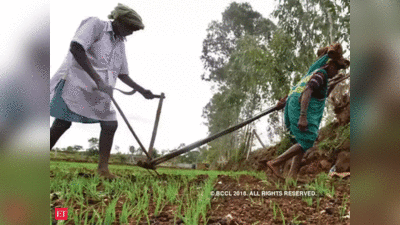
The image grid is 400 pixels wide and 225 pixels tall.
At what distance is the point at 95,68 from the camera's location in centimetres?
190

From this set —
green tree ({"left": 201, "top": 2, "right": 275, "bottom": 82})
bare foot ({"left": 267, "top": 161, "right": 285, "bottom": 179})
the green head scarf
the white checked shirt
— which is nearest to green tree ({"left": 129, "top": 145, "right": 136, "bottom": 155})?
the white checked shirt

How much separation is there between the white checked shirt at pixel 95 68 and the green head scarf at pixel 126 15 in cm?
8

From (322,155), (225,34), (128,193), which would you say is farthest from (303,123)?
(128,193)

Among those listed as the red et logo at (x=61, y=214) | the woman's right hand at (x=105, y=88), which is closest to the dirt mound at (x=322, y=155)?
the woman's right hand at (x=105, y=88)

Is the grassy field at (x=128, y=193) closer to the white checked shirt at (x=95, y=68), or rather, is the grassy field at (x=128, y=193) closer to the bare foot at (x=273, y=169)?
the bare foot at (x=273, y=169)

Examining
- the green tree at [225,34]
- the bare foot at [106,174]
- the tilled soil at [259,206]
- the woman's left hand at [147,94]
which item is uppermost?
the green tree at [225,34]

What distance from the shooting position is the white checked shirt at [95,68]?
6.06ft

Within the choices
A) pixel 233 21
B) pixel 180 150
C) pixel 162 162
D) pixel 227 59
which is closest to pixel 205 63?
pixel 227 59

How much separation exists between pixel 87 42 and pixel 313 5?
5.49 feet

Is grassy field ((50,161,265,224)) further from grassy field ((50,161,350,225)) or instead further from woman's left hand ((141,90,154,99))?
woman's left hand ((141,90,154,99))

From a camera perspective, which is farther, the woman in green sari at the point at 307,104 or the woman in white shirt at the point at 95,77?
the woman in green sari at the point at 307,104

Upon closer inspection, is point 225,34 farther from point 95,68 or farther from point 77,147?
point 77,147

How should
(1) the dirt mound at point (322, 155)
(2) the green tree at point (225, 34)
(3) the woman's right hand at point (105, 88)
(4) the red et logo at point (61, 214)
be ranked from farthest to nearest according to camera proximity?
(1) the dirt mound at point (322, 155), (2) the green tree at point (225, 34), (3) the woman's right hand at point (105, 88), (4) the red et logo at point (61, 214)

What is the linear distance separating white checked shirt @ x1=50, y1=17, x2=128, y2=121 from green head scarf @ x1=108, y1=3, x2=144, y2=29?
0.25 feet
